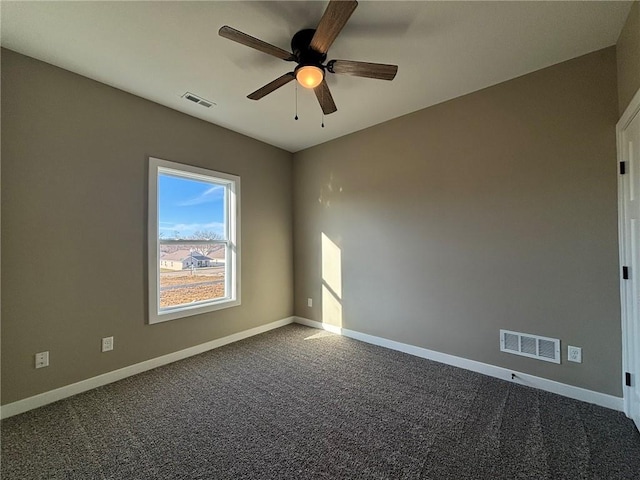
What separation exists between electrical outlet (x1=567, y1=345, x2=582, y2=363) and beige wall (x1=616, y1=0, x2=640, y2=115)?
73.2 inches

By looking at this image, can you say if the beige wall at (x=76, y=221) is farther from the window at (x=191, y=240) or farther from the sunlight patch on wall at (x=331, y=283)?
the sunlight patch on wall at (x=331, y=283)

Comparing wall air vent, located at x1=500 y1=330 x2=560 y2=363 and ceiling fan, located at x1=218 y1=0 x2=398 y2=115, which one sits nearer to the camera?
ceiling fan, located at x1=218 y1=0 x2=398 y2=115

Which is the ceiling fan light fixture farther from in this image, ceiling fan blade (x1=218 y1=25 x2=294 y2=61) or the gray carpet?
the gray carpet

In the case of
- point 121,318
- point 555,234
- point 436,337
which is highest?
point 555,234

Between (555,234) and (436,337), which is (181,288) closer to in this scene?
(436,337)

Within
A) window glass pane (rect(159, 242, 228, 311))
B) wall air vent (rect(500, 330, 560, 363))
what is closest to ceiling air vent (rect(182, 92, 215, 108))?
window glass pane (rect(159, 242, 228, 311))

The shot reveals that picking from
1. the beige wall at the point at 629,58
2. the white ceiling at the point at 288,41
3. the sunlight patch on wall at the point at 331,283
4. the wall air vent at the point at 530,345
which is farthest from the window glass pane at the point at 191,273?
the beige wall at the point at 629,58

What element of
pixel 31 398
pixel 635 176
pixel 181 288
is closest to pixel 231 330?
pixel 181 288

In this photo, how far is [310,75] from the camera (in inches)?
73.7

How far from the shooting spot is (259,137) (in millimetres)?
3852

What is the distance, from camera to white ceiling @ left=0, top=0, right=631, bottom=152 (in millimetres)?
1762

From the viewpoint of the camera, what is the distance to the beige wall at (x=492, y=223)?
2.15 m

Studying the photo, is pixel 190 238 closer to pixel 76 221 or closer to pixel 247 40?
pixel 76 221

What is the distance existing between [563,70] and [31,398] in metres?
5.07
